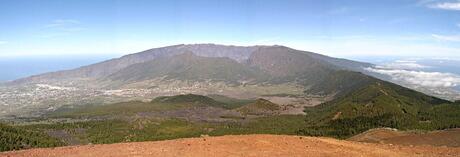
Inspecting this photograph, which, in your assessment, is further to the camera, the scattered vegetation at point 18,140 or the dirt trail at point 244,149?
the scattered vegetation at point 18,140

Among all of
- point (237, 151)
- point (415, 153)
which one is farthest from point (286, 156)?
point (415, 153)

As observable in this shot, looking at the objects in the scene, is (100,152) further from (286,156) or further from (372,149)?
(372,149)

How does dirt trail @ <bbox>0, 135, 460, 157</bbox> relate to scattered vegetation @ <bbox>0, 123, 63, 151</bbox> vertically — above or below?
above

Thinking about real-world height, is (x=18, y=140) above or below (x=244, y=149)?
below

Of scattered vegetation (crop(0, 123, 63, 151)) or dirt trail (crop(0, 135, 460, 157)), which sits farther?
scattered vegetation (crop(0, 123, 63, 151))

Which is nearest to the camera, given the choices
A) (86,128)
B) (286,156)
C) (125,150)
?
(286,156)

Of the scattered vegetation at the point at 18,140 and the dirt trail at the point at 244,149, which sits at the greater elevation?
the dirt trail at the point at 244,149

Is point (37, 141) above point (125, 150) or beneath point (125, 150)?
beneath

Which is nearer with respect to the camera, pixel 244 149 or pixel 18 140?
pixel 244 149
